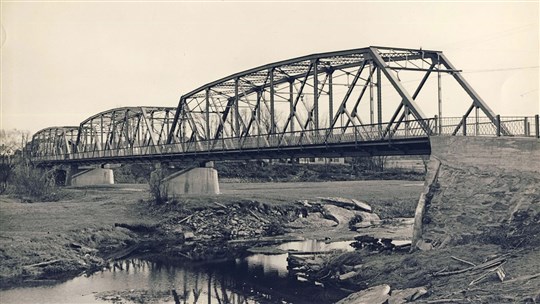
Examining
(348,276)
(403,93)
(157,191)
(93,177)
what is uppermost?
(403,93)

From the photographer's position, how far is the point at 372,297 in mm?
17828

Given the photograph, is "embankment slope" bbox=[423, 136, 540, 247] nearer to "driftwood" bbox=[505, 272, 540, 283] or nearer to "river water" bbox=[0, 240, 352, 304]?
"driftwood" bbox=[505, 272, 540, 283]

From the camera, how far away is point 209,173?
170ft

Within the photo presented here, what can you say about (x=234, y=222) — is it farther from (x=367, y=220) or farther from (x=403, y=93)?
(x=403, y=93)

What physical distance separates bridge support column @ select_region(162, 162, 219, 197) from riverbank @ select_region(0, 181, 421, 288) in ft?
18.6

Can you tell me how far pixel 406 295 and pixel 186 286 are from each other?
389 inches

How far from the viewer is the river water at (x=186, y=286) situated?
21.3m

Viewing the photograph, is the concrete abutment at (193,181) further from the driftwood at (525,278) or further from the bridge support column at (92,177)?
the driftwood at (525,278)

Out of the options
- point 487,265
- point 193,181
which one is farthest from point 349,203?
point 487,265

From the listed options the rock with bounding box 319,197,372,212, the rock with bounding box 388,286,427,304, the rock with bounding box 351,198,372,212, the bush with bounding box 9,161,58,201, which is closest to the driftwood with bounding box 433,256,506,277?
the rock with bounding box 388,286,427,304

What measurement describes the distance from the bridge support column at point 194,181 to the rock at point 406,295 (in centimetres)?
3384

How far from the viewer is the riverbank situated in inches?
1054

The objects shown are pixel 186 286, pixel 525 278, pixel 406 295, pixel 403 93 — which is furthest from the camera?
pixel 403 93

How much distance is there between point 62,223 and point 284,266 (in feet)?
52.0
